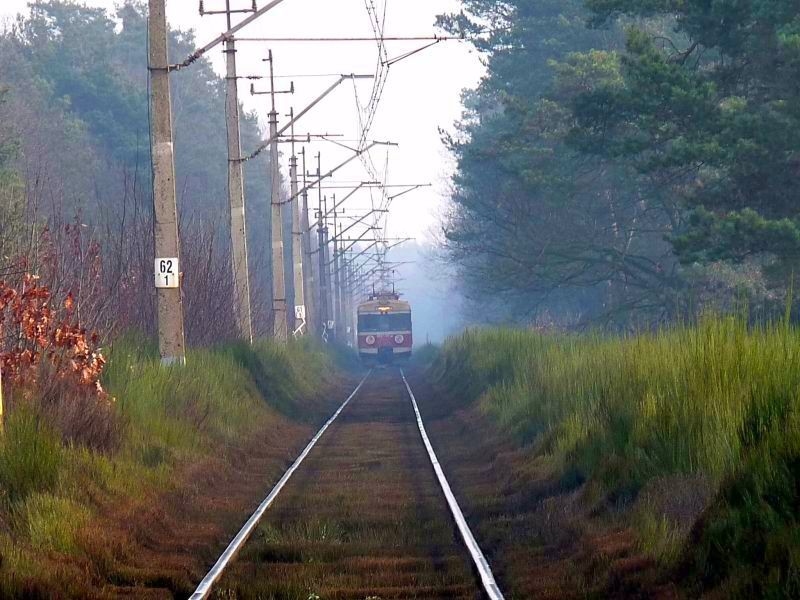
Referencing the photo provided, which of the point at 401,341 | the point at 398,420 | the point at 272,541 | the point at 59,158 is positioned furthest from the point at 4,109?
the point at 272,541

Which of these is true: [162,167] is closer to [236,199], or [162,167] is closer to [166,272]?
[166,272]

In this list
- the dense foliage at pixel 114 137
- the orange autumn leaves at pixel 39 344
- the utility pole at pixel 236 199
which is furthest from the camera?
the dense foliage at pixel 114 137

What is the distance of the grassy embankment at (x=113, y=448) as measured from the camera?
1014 centimetres

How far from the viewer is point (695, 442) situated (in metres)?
11.4

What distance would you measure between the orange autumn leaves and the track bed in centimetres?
256

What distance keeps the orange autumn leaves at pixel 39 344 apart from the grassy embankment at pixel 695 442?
16.7ft

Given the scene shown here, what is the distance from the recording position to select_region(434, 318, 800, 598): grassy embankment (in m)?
8.00

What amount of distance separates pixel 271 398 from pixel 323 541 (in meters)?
17.8

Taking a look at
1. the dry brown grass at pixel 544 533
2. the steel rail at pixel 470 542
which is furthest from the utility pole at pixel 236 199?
the steel rail at pixel 470 542

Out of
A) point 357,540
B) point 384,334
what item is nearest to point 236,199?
point 357,540

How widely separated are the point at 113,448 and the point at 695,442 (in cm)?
613

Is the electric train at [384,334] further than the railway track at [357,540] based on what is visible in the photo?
Yes

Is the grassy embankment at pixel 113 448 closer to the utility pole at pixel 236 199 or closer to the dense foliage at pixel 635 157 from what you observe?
the utility pole at pixel 236 199

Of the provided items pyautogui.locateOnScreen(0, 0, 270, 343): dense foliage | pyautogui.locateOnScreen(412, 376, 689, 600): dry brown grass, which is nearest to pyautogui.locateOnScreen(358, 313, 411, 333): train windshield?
pyautogui.locateOnScreen(0, 0, 270, 343): dense foliage
